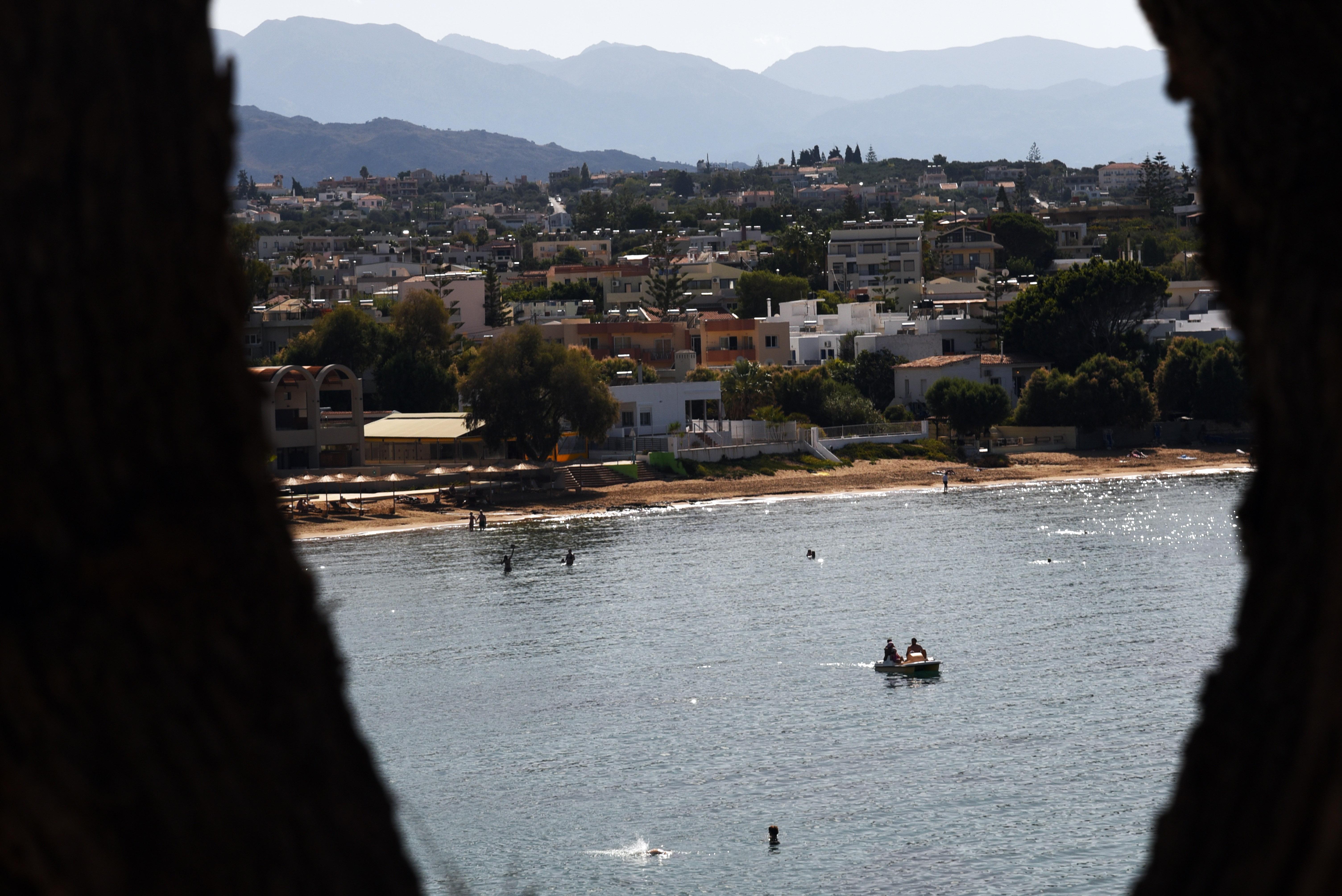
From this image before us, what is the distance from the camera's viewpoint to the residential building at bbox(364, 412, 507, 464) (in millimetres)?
84188


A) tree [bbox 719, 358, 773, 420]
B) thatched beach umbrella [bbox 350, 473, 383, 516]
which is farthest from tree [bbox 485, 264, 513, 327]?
thatched beach umbrella [bbox 350, 473, 383, 516]

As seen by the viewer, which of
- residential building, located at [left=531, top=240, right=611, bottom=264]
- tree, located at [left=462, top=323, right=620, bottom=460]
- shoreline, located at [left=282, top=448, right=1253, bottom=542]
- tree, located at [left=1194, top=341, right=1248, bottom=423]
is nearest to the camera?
shoreline, located at [left=282, top=448, right=1253, bottom=542]

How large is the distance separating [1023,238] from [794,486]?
81983 mm

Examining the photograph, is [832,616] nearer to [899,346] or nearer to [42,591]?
[42,591]

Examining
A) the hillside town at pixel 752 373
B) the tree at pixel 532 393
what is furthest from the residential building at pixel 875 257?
the tree at pixel 532 393

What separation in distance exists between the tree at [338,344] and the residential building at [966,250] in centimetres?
6876

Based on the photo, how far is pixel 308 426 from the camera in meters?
81.1

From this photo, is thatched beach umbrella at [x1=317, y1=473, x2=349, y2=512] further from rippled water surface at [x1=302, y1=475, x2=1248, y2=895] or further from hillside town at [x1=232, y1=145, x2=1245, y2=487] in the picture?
rippled water surface at [x1=302, y1=475, x2=1248, y2=895]

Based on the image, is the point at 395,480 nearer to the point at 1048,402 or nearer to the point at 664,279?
the point at 1048,402

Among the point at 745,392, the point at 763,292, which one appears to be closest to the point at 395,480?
the point at 745,392

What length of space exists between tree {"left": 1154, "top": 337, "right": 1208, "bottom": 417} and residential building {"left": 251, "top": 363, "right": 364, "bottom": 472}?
49766 mm

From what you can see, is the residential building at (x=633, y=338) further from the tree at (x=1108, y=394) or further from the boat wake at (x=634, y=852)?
the boat wake at (x=634, y=852)

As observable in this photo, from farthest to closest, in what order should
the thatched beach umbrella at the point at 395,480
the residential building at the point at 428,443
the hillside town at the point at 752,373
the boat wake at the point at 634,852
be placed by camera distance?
the residential building at the point at 428,443 < the hillside town at the point at 752,373 < the thatched beach umbrella at the point at 395,480 < the boat wake at the point at 634,852

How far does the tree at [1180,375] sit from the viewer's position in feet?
305
